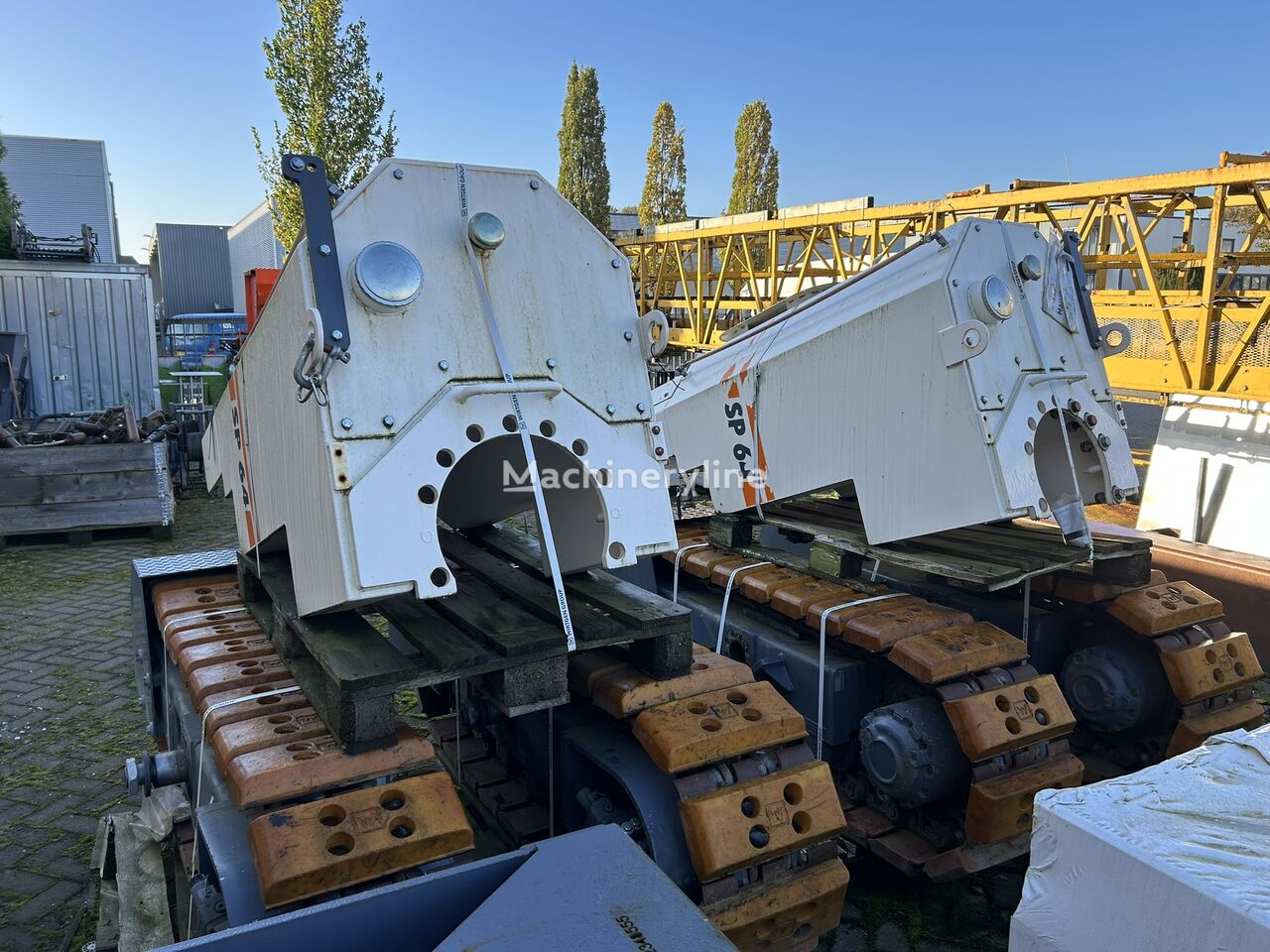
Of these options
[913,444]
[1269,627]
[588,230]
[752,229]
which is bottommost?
[1269,627]

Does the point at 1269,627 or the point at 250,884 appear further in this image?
the point at 1269,627

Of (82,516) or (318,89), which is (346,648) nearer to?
(82,516)

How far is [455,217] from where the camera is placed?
303 cm

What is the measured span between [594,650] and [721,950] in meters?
1.99

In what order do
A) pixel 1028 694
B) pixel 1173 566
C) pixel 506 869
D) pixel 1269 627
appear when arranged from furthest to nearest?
pixel 1173 566, pixel 1269 627, pixel 1028 694, pixel 506 869

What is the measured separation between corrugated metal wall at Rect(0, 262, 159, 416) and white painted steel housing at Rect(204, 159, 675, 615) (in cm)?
1071

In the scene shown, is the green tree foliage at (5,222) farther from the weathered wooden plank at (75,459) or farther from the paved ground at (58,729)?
the paved ground at (58,729)

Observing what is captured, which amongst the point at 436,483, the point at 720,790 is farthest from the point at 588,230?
the point at 720,790

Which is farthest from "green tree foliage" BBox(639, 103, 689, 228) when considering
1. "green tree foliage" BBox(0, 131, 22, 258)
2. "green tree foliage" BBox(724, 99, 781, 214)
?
"green tree foliage" BBox(0, 131, 22, 258)

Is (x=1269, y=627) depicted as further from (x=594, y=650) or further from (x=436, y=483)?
(x=436, y=483)

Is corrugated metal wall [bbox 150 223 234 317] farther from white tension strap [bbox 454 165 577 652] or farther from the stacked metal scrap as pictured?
white tension strap [bbox 454 165 577 652]

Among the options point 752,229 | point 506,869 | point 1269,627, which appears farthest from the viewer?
point 752,229

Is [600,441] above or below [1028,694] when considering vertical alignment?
above

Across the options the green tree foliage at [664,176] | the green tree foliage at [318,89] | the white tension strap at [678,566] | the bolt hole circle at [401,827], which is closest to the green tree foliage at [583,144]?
the green tree foliage at [664,176]
